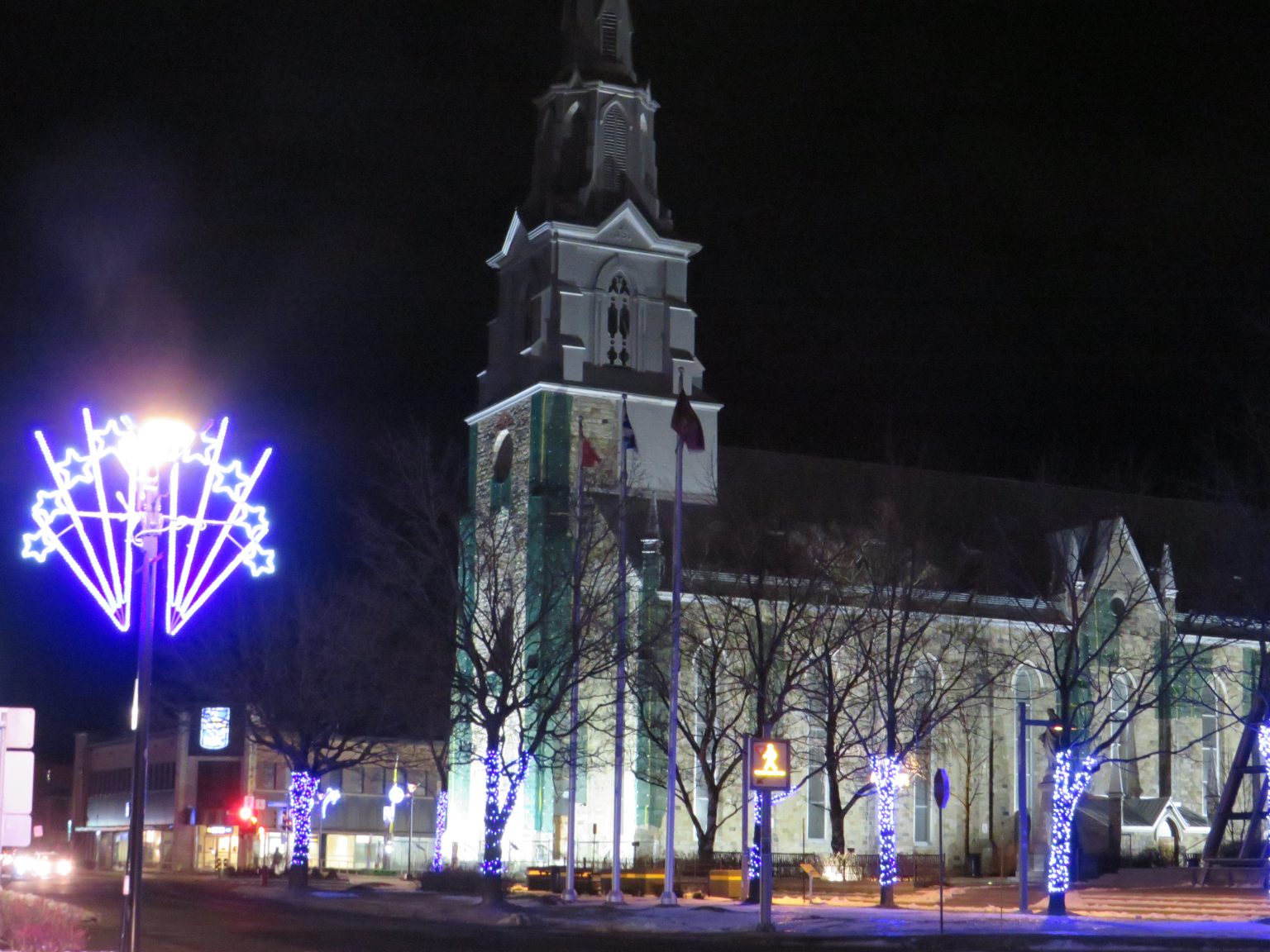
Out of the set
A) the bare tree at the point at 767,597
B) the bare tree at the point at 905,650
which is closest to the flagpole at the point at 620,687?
the bare tree at the point at 767,597

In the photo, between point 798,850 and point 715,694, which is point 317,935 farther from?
point 798,850

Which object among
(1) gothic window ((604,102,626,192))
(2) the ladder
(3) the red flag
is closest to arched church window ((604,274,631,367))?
(1) gothic window ((604,102,626,192))

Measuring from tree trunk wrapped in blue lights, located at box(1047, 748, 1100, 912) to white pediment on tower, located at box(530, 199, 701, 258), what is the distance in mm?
35870

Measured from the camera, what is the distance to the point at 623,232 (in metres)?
78.9

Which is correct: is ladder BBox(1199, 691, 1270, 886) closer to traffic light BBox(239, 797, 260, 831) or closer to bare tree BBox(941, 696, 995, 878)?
bare tree BBox(941, 696, 995, 878)

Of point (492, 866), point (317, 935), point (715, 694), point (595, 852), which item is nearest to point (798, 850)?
point (595, 852)

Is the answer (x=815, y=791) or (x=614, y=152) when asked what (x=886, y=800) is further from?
(x=614, y=152)

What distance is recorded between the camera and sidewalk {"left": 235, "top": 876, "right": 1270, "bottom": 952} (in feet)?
112

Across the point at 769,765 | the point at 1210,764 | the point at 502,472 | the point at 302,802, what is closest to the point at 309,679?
the point at 302,802

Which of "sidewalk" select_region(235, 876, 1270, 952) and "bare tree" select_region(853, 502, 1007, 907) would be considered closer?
"sidewalk" select_region(235, 876, 1270, 952)

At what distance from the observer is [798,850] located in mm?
75438

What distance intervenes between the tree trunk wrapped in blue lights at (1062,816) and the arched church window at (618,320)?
33.3 metres

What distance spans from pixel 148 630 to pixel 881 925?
67.6 feet

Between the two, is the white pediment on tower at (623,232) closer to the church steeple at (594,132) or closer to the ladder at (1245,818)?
the church steeple at (594,132)
